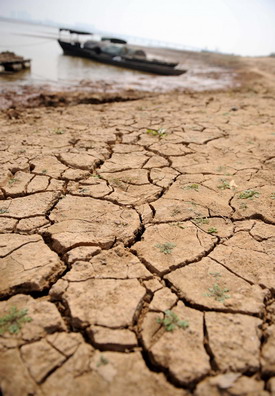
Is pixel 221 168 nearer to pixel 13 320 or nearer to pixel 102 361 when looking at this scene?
pixel 102 361

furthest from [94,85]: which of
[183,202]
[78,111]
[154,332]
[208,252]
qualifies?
[154,332]

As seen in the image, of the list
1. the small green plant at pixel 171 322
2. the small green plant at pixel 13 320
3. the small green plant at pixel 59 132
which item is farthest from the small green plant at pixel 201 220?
the small green plant at pixel 59 132

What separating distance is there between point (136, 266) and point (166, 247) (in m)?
0.27

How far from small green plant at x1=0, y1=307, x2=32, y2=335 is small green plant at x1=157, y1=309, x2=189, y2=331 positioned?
66 cm

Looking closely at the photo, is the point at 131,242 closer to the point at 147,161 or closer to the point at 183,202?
the point at 183,202

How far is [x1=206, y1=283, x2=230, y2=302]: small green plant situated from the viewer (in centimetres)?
148

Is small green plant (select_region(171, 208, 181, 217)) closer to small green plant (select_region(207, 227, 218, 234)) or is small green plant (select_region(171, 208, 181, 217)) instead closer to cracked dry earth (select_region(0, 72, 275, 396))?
cracked dry earth (select_region(0, 72, 275, 396))

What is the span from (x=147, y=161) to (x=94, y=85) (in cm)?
564

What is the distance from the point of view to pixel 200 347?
1.24 metres

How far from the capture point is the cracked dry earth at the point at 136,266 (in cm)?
115

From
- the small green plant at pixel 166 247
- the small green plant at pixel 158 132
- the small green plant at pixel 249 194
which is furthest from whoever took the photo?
the small green plant at pixel 158 132

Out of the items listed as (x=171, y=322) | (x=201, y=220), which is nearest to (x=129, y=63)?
(x=201, y=220)

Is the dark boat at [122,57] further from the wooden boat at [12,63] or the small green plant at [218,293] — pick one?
the small green plant at [218,293]

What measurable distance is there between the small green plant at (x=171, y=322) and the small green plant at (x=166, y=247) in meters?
0.48
